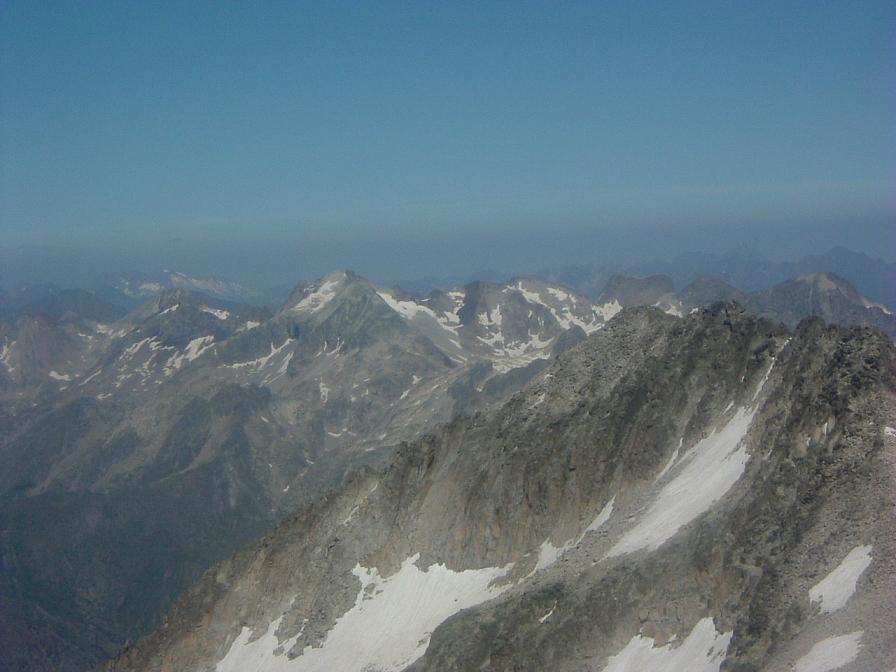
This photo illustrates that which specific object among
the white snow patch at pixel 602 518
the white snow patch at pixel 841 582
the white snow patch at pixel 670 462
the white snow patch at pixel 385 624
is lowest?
the white snow patch at pixel 385 624

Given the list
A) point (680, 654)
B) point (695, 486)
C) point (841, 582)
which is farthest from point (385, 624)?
point (841, 582)

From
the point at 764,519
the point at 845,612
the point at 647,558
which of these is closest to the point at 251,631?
the point at 647,558

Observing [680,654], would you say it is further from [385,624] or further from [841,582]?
[385,624]

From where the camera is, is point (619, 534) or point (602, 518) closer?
point (619, 534)

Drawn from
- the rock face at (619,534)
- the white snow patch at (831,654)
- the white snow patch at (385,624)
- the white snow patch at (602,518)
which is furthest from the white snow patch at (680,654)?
the white snow patch at (385,624)

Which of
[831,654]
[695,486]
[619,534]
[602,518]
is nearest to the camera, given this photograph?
[831,654]

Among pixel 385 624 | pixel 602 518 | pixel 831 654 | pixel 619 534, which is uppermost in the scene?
pixel 831 654

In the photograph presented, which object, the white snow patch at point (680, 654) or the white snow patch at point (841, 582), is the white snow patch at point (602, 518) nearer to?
the white snow patch at point (680, 654)
